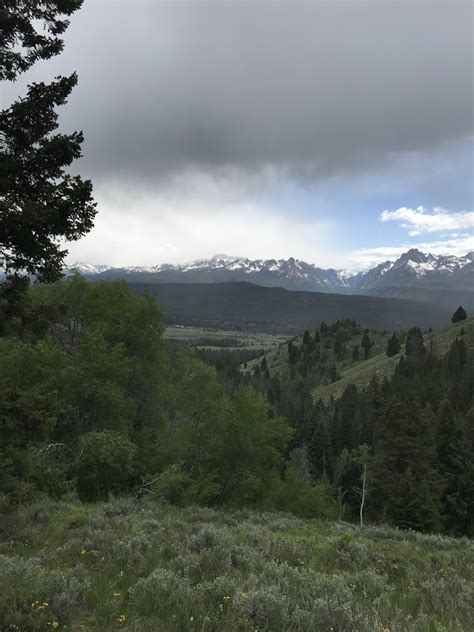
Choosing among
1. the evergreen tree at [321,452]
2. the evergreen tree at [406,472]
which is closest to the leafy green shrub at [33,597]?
the evergreen tree at [406,472]

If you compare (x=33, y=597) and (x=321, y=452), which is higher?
(x=33, y=597)

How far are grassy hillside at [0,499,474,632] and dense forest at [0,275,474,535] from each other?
268 cm

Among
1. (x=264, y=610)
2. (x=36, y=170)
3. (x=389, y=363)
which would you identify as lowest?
(x=389, y=363)

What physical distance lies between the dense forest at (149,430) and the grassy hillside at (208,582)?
8.80 ft

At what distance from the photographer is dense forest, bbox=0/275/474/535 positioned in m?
11.3

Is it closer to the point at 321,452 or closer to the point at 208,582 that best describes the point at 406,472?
the point at 321,452

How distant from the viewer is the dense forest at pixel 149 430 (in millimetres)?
11297

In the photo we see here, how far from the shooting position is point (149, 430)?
2377 centimetres

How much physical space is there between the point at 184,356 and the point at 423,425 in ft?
86.9

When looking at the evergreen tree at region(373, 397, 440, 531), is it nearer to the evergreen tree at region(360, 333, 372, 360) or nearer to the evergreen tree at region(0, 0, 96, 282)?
the evergreen tree at region(0, 0, 96, 282)

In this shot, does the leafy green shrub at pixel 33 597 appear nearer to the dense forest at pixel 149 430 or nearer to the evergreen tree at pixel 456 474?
the dense forest at pixel 149 430

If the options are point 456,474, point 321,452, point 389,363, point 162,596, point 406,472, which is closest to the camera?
point 162,596

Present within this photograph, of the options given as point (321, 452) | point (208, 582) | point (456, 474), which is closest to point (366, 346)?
point (321, 452)

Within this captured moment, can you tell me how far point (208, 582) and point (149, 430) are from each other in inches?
745
